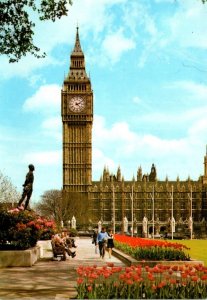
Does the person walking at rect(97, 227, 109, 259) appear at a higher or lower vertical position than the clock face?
lower

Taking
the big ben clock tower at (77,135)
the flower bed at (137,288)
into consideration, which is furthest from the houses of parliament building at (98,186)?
the flower bed at (137,288)

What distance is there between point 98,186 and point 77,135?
41.0 feet

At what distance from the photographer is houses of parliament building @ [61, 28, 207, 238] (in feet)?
439

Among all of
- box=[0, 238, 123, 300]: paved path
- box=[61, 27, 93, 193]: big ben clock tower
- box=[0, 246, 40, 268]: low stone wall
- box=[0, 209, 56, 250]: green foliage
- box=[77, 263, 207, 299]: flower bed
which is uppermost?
box=[61, 27, 93, 193]: big ben clock tower

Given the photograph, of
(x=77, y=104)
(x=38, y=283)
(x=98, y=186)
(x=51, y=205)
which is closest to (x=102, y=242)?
(x=38, y=283)

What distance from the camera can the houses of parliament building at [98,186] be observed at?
13375 cm

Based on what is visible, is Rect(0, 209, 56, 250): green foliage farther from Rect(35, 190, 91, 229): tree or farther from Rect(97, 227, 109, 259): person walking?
Rect(35, 190, 91, 229): tree

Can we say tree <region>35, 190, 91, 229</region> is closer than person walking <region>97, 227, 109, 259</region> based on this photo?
No

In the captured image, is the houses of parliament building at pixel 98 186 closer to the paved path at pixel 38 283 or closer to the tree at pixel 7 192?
the tree at pixel 7 192

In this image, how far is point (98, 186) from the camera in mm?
138875

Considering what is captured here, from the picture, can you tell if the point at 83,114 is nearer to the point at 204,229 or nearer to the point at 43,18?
the point at 204,229

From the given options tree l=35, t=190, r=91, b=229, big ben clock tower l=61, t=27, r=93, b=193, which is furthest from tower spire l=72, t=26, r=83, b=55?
tree l=35, t=190, r=91, b=229

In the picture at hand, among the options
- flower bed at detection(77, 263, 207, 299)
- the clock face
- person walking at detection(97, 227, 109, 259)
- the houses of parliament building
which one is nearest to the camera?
flower bed at detection(77, 263, 207, 299)

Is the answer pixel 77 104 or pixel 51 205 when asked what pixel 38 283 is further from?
pixel 77 104
